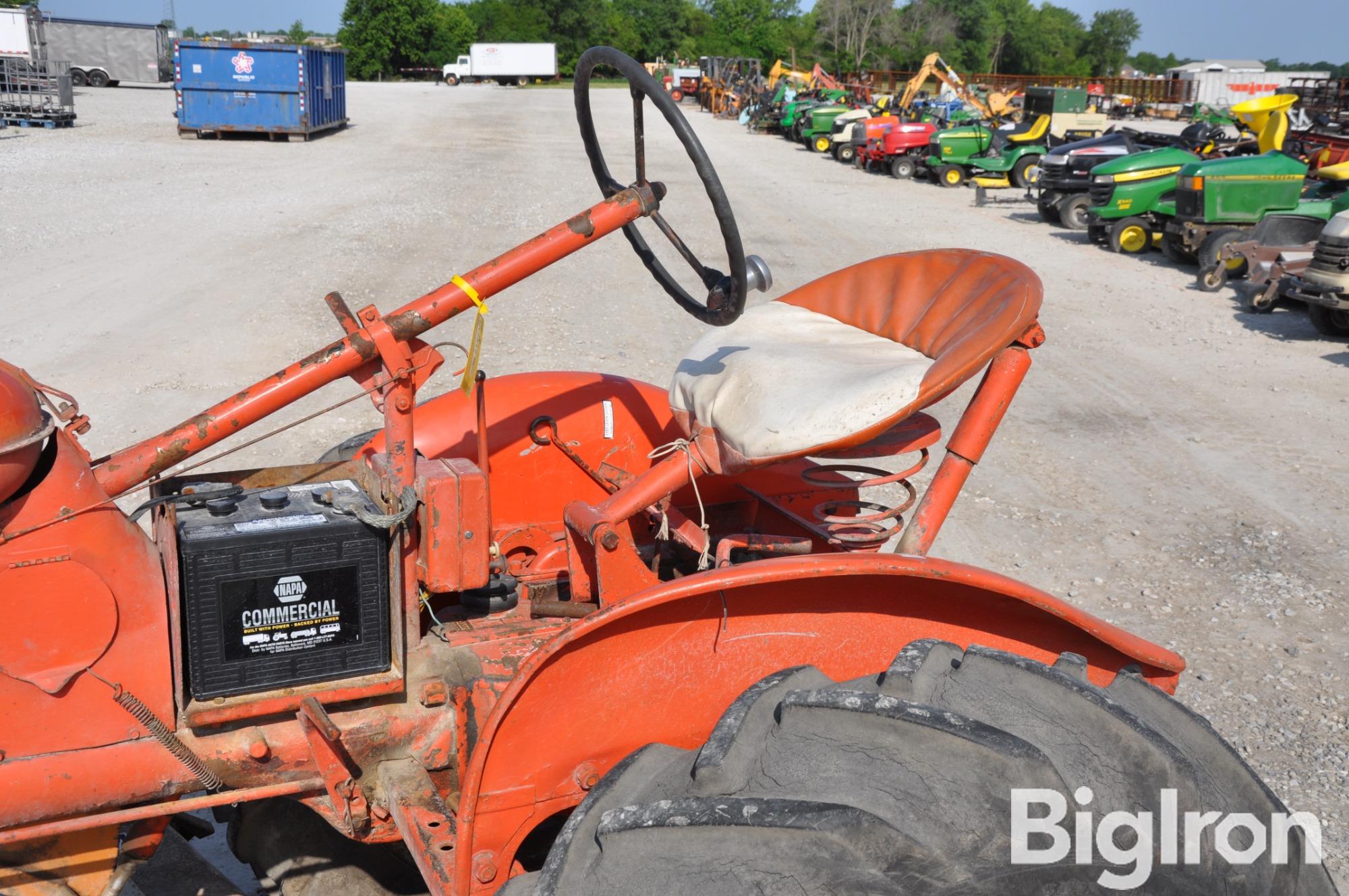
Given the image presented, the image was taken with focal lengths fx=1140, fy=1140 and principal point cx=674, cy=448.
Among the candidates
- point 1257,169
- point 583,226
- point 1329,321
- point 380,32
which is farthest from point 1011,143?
point 380,32

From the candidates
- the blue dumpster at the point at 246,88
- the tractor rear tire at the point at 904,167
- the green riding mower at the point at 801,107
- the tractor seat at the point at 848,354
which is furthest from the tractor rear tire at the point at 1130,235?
the blue dumpster at the point at 246,88

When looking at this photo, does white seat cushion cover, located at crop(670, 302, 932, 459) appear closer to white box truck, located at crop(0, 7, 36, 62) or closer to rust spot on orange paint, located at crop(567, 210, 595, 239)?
rust spot on orange paint, located at crop(567, 210, 595, 239)

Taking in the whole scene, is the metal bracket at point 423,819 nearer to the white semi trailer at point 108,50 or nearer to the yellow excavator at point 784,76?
the yellow excavator at point 784,76

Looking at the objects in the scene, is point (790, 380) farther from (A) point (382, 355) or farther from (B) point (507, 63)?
(B) point (507, 63)

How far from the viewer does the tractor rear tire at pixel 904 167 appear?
20.0m

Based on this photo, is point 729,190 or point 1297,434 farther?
point 729,190

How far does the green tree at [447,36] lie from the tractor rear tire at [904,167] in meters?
46.5

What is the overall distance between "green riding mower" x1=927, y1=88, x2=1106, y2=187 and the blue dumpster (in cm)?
1178

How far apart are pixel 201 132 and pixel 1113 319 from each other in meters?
18.1

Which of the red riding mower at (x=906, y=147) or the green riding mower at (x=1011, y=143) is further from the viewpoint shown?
the red riding mower at (x=906, y=147)

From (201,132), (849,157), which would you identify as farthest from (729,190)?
(201,132)

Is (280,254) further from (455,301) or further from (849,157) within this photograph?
(849,157)

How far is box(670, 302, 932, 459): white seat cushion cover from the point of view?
6.73ft

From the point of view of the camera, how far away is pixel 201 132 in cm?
2150
